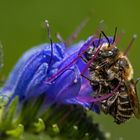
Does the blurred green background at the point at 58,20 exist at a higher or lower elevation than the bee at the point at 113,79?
higher

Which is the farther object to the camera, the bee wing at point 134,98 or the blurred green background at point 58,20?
the blurred green background at point 58,20

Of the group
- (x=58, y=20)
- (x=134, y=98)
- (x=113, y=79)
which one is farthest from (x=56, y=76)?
(x=58, y=20)

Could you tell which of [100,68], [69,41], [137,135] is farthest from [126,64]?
[137,135]

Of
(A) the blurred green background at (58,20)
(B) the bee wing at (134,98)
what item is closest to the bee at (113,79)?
(B) the bee wing at (134,98)

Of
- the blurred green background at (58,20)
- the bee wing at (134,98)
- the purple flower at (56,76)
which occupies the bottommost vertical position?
the bee wing at (134,98)

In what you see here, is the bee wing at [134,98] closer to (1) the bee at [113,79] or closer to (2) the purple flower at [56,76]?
(1) the bee at [113,79]

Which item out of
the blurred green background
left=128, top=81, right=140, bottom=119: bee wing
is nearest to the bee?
left=128, top=81, right=140, bottom=119: bee wing

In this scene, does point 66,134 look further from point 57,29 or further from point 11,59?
point 57,29
